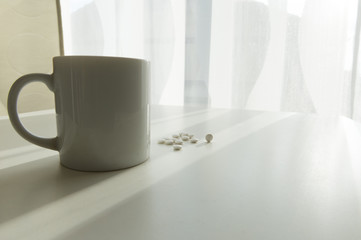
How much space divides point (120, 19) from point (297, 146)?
1.98 meters

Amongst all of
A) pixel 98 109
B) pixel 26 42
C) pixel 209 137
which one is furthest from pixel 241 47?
pixel 98 109

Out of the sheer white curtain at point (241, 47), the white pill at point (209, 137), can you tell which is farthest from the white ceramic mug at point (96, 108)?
the sheer white curtain at point (241, 47)

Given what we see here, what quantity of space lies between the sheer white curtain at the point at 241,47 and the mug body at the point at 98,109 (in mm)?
1538

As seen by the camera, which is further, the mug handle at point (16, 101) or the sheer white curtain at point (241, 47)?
the sheer white curtain at point (241, 47)

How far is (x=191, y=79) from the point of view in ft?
6.63

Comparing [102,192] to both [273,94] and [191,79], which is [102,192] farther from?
[191,79]

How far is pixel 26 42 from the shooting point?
135 cm

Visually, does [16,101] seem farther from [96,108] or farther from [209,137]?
[209,137]

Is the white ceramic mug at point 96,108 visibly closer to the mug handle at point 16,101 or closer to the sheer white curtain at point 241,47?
the mug handle at point 16,101

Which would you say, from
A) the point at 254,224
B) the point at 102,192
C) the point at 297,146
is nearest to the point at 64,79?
the point at 102,192

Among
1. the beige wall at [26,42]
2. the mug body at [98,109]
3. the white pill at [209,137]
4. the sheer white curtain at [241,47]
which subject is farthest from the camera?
the sheer white curtain at [241,47]

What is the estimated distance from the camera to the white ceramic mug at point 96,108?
13.3 inches

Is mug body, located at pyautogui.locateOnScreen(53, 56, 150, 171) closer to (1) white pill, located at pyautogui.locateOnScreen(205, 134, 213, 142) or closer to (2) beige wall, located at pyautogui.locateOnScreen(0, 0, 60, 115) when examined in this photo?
(1) white pill, located at pyautogui.locateOnScreen(205, 134, 213, 142)

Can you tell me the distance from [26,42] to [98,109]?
4.03ft
